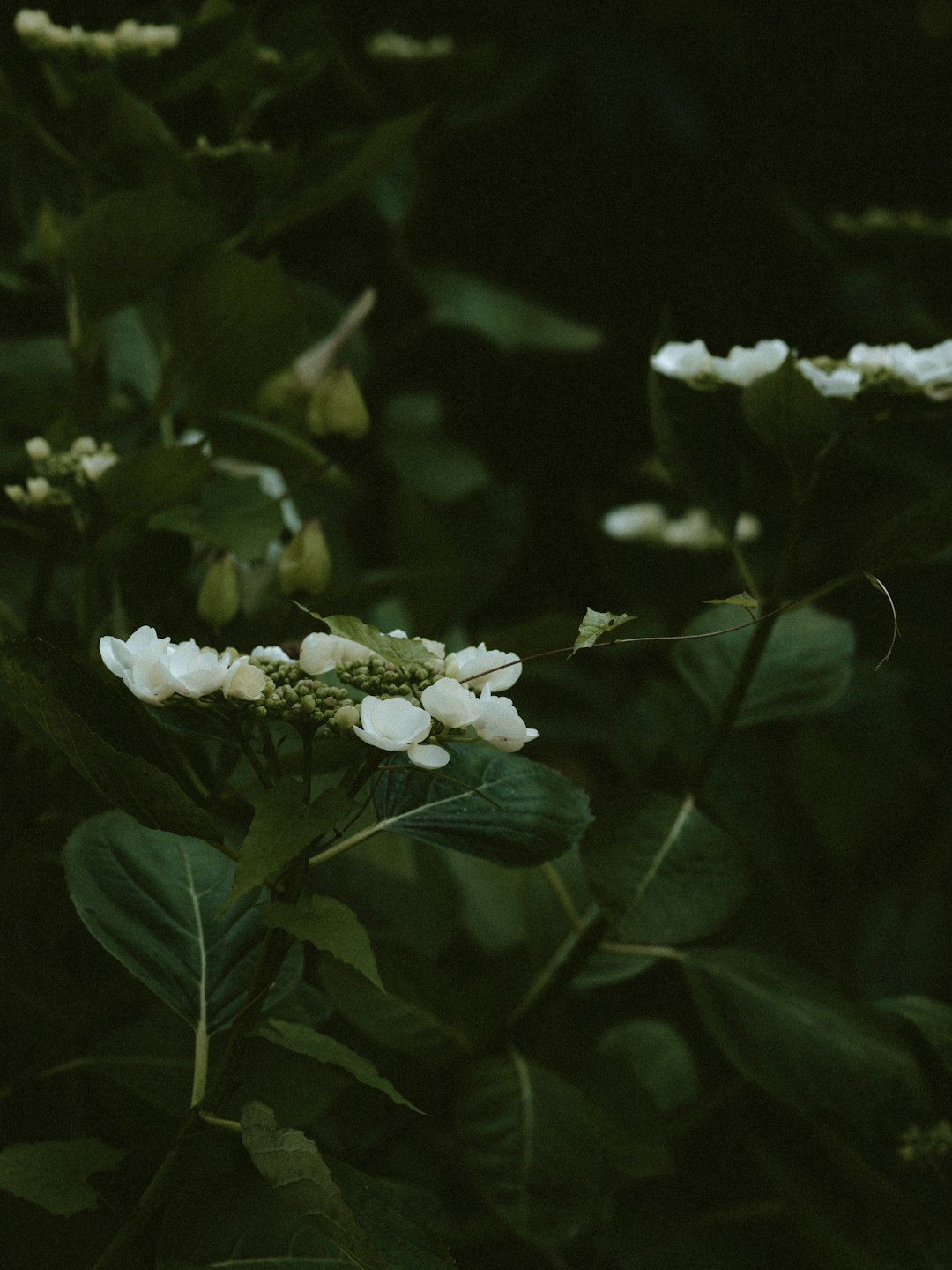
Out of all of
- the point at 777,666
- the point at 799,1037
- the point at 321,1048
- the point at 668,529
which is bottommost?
the point at 668,529

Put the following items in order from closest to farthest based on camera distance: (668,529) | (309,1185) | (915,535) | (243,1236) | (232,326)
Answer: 1. (309,1185)
2. (243,1236)
3. (915,535)
4. (232,326)
5. (668,529)

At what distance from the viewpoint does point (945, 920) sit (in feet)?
3.18

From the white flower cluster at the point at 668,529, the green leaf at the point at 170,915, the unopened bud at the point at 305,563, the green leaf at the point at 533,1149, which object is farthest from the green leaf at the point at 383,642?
the white flower cluster at the point at 668,529

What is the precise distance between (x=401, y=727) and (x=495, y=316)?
3.27 ft

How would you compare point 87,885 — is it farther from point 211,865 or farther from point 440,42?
point 440,42

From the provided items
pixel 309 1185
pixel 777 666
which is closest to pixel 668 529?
pixel 777 666

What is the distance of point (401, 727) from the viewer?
0.41m

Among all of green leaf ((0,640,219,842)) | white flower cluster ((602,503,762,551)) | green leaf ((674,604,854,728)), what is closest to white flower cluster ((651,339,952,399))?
green leaf ((674,604,854,728))

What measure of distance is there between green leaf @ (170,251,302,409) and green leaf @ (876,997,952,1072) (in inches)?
20.1

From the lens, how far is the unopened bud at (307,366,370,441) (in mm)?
756

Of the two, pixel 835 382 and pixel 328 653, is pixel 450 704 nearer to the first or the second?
pixel 328 653

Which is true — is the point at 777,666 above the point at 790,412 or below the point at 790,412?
below

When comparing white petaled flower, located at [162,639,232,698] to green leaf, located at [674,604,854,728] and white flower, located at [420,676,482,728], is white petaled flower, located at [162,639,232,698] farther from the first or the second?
green leaf, located at [674,604,854,728]

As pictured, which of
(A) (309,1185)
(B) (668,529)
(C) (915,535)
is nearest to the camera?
(A) (309,1185)
